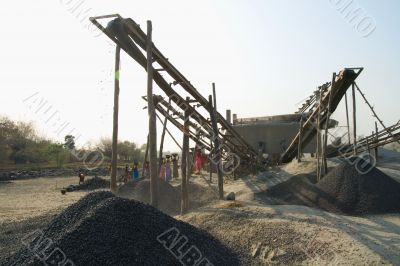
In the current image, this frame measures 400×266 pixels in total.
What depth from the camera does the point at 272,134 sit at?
63.3 ft

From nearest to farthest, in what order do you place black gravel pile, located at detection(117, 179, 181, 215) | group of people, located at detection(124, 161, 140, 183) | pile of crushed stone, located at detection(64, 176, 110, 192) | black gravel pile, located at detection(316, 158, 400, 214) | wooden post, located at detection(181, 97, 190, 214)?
black gravel pile, located at detection(316, 158, 400, 214) → wooden post, located at detection(181, 97, 190, 214) → black gravel pile, located at detection(117, 179, 181, 215) → group of people, located at detection(124, 161, 140, 183) → pile of crushed stone, located at detection(64, 176, 110, 192)

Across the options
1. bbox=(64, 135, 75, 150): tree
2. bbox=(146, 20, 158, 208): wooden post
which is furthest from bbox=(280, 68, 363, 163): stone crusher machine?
bbox=(64, 135, 75, 150): tree

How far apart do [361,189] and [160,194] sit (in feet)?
17.8

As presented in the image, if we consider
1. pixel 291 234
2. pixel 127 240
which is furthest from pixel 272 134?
pixel 127 240

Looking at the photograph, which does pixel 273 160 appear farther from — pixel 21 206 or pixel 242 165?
pixel 21 206

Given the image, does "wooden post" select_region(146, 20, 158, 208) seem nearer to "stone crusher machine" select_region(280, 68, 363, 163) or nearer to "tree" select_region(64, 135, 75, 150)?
"stone crusher machine" select_region(280, 68, 363, 163)

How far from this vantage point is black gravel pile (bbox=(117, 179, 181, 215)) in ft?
35.2

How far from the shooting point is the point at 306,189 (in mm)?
→ 10336

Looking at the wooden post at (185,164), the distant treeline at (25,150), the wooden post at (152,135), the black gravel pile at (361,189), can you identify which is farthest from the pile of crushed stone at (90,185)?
the distant treeline at (25,150)

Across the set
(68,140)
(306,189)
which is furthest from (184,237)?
(68,140)

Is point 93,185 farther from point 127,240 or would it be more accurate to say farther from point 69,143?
point 69,143

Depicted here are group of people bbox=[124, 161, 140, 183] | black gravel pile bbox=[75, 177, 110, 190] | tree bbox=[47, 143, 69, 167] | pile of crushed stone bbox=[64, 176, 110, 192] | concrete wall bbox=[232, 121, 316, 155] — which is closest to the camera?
group of people bbox=[124, 161, 140, 183]

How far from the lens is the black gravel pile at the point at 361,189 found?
884 cm

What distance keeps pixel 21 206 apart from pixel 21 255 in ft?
27.0
